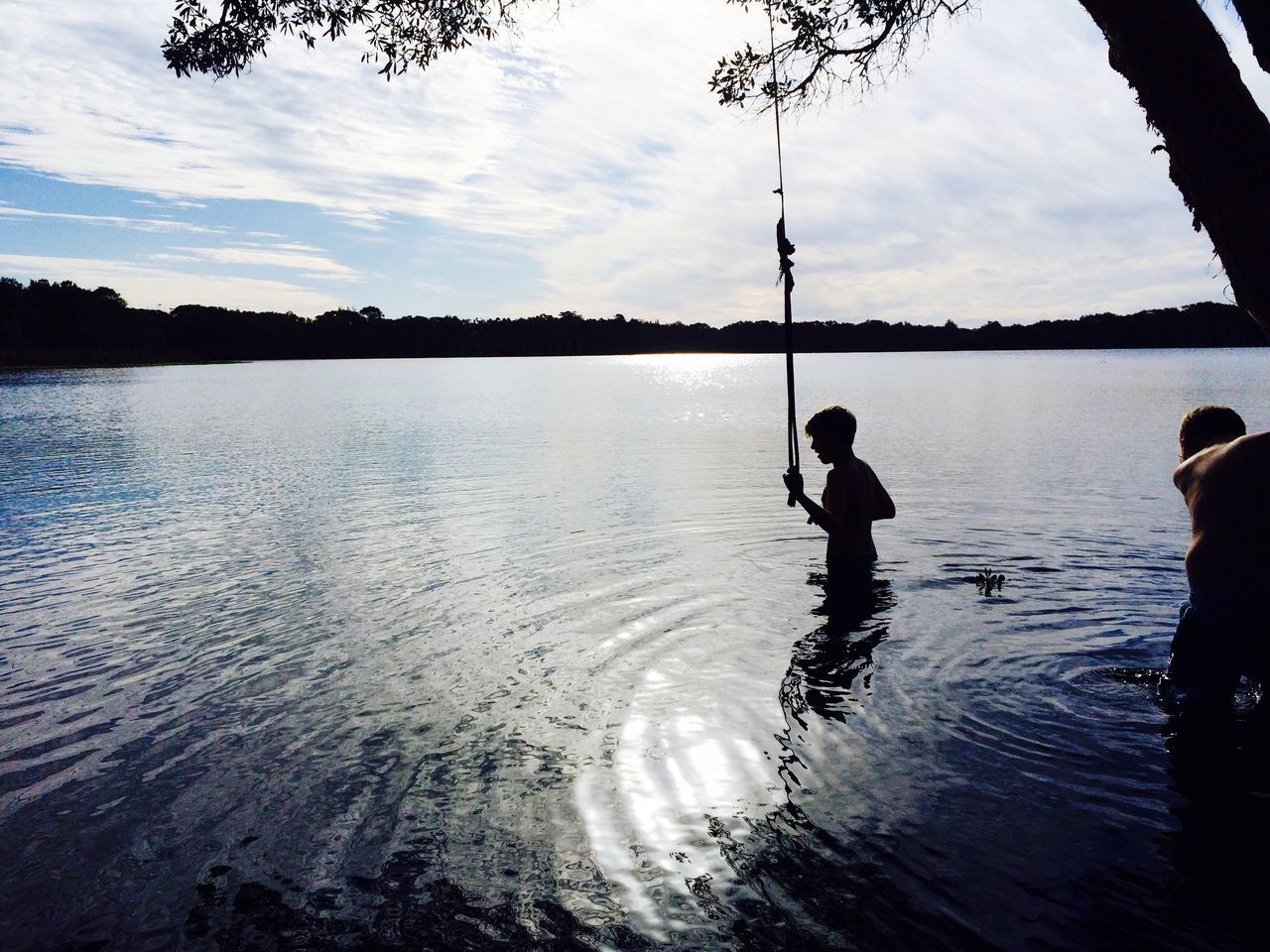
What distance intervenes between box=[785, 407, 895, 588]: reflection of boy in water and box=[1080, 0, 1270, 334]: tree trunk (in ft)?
13.0

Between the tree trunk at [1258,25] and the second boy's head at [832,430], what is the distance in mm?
4542

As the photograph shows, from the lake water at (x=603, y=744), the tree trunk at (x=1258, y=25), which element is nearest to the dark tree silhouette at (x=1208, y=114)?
the tree trunk at (x=1258, y=25)

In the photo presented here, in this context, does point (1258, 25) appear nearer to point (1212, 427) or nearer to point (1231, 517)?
point (1212, 427)

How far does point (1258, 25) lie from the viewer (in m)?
5.18

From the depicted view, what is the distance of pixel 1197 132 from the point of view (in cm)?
512

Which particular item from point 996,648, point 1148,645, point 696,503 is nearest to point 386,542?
point 696,503

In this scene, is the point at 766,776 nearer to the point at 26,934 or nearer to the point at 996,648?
the point at 996,648

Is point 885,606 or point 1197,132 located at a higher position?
point 1197,132

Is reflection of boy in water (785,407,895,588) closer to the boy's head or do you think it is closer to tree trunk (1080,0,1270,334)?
the boy's head

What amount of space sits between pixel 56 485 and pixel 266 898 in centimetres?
1988

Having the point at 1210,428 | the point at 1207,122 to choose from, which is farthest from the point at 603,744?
the point at 1207,122

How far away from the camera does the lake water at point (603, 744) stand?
441 centimetres

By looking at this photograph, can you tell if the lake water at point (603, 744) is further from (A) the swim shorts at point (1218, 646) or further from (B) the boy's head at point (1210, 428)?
(B) the boy's head at point (1210, 428)

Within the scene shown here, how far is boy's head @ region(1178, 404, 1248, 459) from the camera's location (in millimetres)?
5961
